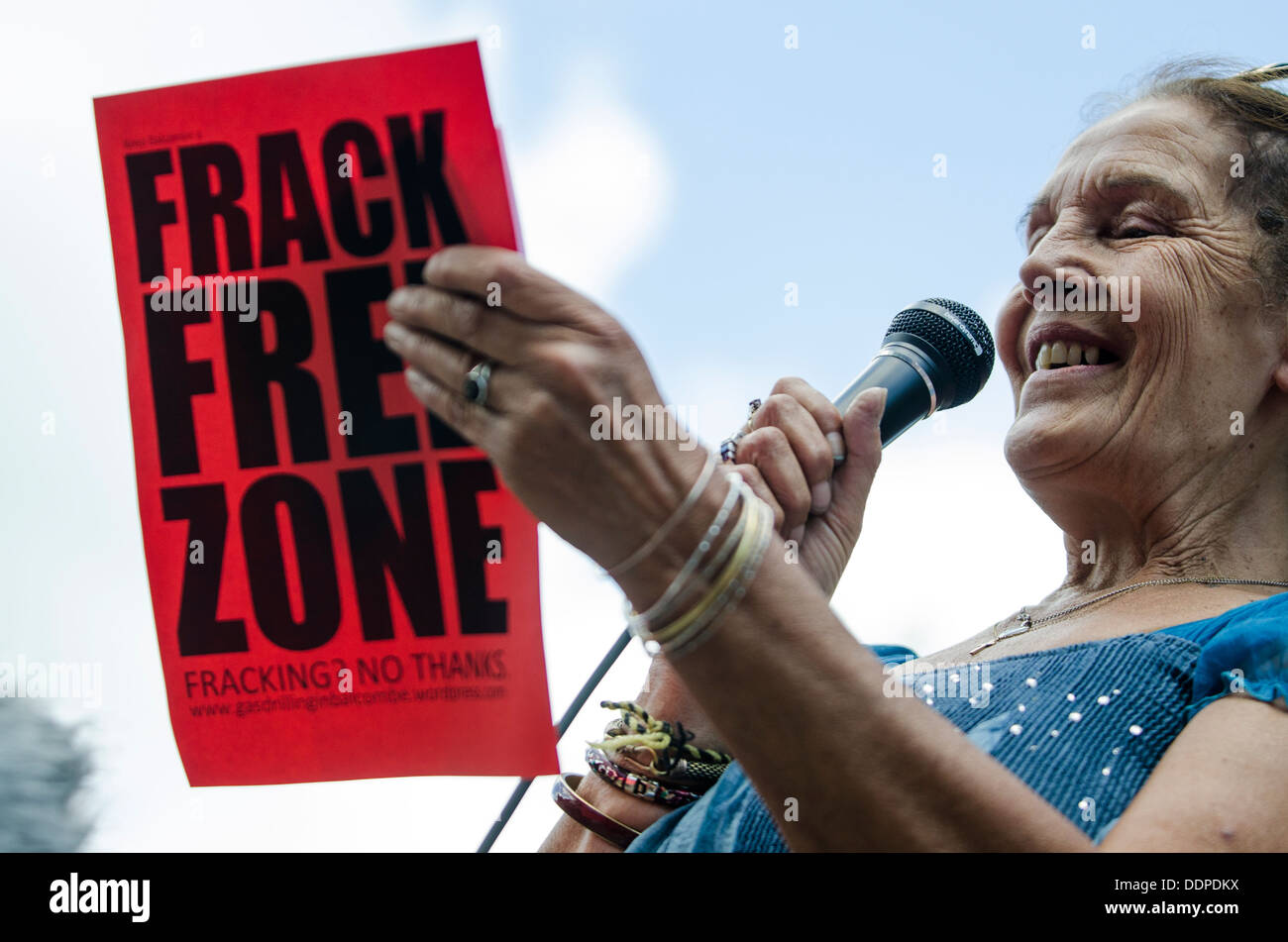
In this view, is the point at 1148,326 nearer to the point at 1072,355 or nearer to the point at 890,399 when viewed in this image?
the point at 1072,355

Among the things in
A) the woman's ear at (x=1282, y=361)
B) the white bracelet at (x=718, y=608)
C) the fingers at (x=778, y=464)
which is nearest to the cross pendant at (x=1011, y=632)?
the woman's ear at (x=1282, y=361)

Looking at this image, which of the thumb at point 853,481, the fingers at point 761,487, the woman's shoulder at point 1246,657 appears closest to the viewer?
the woman's shoulder at point 1246,657

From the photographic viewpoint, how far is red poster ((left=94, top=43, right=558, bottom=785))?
110cm

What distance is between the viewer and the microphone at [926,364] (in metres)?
1.67

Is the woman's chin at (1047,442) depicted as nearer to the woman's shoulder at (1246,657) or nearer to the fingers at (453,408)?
the woman's shoulder at (1246,657)

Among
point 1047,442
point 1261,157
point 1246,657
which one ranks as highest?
point 1261,157

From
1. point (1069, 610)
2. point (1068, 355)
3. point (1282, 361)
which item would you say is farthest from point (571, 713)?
point (1282, 361)

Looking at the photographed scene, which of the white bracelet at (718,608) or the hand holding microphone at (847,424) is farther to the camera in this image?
the hand holding microphone at (847,424)

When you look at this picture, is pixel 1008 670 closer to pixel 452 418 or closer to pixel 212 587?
pixel 452 418

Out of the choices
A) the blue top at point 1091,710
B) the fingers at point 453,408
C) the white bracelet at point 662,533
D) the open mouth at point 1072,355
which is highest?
the fingers at point 453,408

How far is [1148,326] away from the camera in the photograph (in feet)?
6.27

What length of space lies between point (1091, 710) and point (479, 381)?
969mm
